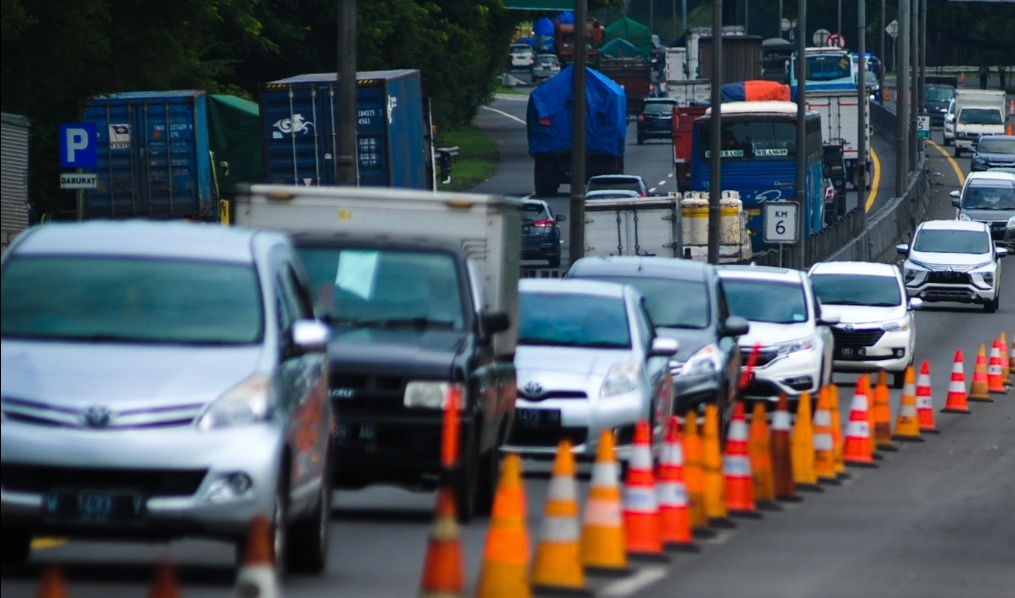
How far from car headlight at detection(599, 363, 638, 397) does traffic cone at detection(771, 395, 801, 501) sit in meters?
1.26

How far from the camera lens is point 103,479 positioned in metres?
9.58

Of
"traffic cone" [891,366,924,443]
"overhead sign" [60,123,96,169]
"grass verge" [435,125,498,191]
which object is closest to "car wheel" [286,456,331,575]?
"traffic cone" [891,366,924,443]

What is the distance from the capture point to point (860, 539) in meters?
13.4

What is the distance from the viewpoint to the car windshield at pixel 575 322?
55.3 ft

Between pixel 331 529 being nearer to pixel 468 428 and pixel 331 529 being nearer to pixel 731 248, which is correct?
pixel 468 428

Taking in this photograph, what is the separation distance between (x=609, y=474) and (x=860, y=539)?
3589 mm

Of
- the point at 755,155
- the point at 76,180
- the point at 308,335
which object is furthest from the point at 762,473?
the point at 755,155

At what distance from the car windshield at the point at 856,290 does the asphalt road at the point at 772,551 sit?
10.3 metres

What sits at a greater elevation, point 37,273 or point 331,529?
point 37,273

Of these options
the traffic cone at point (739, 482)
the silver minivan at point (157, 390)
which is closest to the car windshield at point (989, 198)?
the traffic cone at point (739, 482)

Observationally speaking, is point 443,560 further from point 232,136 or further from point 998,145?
point 998,145

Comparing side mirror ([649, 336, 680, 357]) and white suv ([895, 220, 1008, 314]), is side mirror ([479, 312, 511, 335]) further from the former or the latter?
white suv ([895, 220, 1008, 314])

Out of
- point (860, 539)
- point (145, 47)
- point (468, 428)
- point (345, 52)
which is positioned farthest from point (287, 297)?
point (145, 47)

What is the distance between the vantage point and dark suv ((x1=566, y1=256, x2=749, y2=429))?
19.2 metres
